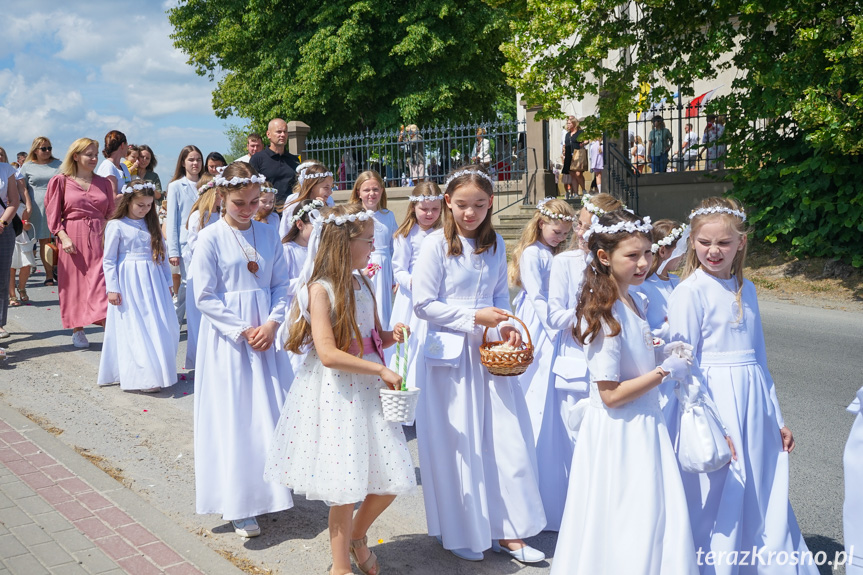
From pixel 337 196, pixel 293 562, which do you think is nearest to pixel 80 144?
pixel 293 562

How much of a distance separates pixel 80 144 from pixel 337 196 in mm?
14143

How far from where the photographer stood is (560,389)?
4.82 m

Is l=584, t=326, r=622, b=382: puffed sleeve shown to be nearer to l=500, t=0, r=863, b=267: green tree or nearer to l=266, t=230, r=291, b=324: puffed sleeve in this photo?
l=266, t=230, r=291, b=324: puffed sleeve

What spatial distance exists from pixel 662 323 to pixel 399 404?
4.79 ft

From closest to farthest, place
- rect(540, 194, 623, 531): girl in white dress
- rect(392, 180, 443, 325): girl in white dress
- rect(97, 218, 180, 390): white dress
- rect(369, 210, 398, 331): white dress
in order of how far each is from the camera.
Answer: rect(540, 194, 623, 531): girl in white dress
rect(392, 180, 443, 325): girl in white dress
rect(369, 210, 398, 331): white dress
rect(97, 218, 180, 390): white dress

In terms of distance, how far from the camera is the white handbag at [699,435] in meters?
3.30

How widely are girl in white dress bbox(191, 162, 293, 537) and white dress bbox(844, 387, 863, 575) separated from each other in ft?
9.39

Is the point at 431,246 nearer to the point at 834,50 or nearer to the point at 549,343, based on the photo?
the point at 549,343

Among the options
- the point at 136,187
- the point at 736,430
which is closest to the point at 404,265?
the point at 136,187

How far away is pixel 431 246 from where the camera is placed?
4.39 metres

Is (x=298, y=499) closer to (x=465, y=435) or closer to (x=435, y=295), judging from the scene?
(x=465, y=435)

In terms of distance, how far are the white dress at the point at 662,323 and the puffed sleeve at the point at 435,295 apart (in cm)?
92

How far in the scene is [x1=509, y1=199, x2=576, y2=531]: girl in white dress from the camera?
4.81 m

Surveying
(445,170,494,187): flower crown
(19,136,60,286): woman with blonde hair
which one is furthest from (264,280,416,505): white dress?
(19,136,60,286): woman with blonde hair
